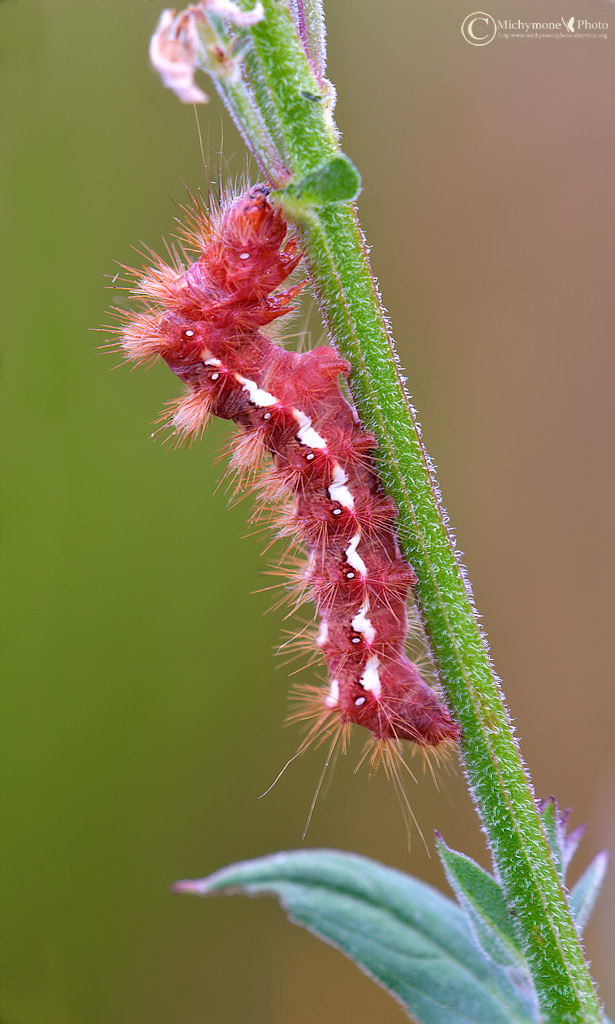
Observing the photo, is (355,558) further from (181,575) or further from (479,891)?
(181,575)

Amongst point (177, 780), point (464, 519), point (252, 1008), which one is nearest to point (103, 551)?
point (177, 780)

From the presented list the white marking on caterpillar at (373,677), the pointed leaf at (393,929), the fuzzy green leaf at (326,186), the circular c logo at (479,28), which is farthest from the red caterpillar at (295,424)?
the circular c logo at (479,28)

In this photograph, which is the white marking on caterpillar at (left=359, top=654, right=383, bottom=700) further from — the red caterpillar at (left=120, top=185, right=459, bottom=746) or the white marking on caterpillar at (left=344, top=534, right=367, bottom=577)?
the white marking on caterpillar at (left=344, top=534, right=367, bottom=577)

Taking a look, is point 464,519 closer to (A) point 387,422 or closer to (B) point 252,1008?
(B) point 252,1008

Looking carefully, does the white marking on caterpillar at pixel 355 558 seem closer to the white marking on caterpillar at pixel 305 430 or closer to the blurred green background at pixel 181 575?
the white marking on caterpillar at pixel 305 430

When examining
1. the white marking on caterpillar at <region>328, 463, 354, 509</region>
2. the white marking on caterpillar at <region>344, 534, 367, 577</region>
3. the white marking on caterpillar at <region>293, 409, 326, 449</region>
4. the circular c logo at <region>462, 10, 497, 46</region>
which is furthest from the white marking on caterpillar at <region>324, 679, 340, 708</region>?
the circular c logo at <region>462, 10, 497, 46</region>

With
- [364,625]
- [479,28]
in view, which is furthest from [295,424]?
[479,28]
